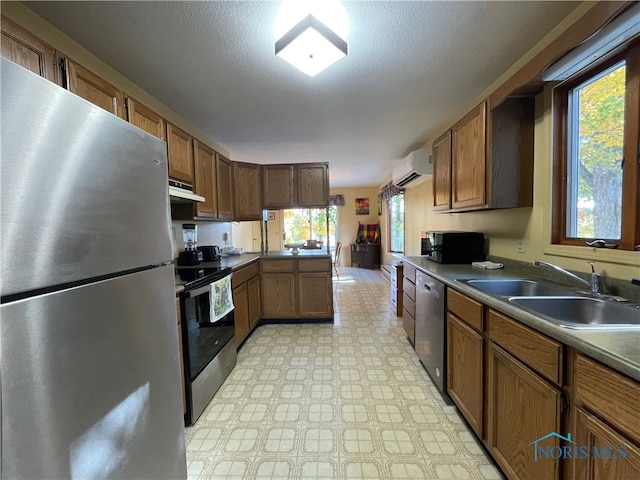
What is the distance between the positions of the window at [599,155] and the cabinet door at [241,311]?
267 centimetres

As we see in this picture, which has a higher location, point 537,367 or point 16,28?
point 16,28

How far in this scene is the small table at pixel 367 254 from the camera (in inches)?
295

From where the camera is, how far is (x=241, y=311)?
8.98ft

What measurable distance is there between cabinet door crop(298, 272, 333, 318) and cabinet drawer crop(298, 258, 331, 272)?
2.1 inches

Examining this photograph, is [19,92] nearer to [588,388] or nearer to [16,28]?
[16,28]

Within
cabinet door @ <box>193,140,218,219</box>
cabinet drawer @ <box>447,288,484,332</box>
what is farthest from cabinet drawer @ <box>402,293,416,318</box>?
cabinet door @ <box>193,140,218,219</box>

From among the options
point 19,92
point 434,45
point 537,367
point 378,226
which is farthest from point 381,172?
point 19,92

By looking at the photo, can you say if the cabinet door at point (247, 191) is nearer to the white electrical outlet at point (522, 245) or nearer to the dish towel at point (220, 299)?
the dish towel at point (220, 299)

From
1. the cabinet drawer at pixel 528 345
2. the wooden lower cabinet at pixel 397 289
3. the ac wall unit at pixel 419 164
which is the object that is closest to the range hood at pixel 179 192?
the cabinet drawer at pixel 528 345

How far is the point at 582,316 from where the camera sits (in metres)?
1.29

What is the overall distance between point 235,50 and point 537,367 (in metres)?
2.36

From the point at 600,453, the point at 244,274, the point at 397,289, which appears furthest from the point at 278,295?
the point at 600,453

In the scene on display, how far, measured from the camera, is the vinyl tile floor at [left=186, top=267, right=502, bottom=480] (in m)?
1.38

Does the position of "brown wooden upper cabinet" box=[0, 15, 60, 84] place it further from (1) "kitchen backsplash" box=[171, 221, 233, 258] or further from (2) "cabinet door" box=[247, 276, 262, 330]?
(2) "cabinet door" box=[247, 276, 262, 330]
